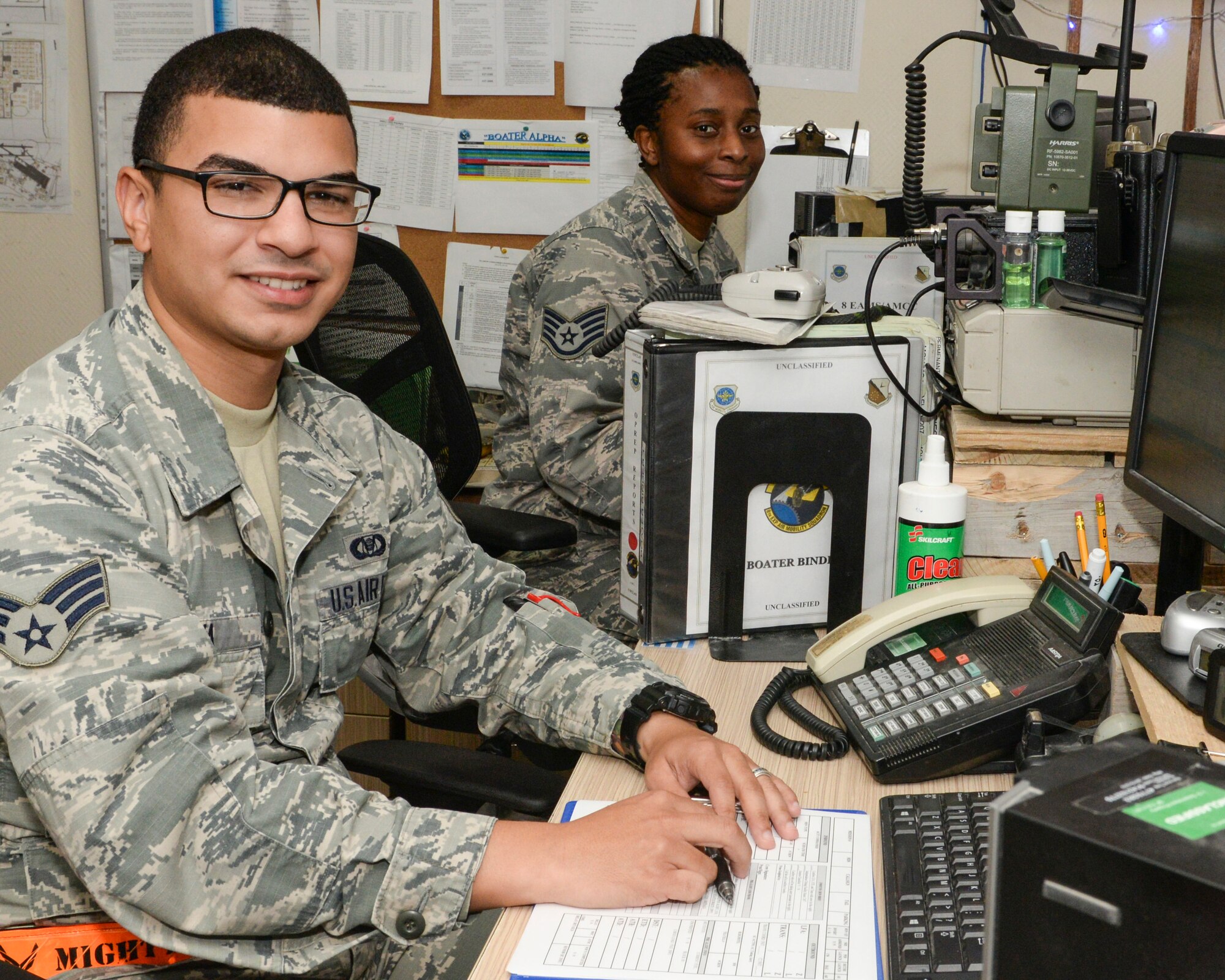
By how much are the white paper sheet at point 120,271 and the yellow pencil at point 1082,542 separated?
2416 mm

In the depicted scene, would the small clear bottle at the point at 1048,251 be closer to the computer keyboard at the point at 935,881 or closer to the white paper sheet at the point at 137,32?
the computer keyboard at the point at 935,881

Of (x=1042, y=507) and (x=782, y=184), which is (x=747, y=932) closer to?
(x=1042, y=507)

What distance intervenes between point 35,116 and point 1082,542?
8.85 feet

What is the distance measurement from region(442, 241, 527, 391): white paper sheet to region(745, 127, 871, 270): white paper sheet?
1.81 ft

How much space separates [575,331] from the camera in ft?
6.57

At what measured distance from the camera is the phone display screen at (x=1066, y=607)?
99 cm

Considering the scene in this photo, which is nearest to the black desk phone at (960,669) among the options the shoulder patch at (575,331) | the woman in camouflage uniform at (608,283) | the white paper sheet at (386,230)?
the woman in camouflage uniform at (608,283)

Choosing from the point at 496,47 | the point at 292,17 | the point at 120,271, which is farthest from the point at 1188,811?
the point at 120,271

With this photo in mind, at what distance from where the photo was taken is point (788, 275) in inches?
49.1

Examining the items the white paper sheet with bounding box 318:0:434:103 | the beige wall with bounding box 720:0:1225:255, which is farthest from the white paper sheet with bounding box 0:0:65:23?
the beige wall with bounding box 720:0:1225:255

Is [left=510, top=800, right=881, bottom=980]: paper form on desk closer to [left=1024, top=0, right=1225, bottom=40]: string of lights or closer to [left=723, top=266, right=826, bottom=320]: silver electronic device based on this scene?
[left=723, top=266, right=826, bottom=320]: silver electronic device

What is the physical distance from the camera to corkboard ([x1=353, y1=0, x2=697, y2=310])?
270 cm

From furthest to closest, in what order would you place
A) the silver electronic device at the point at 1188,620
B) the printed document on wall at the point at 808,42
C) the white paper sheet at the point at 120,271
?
the white paper sheet at the point at 120,271, the printed document on wall at the point at 808,42, the silver electronic device at the point at 1188,620

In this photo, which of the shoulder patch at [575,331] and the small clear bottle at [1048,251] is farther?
the shoulder patch at [575,331]
